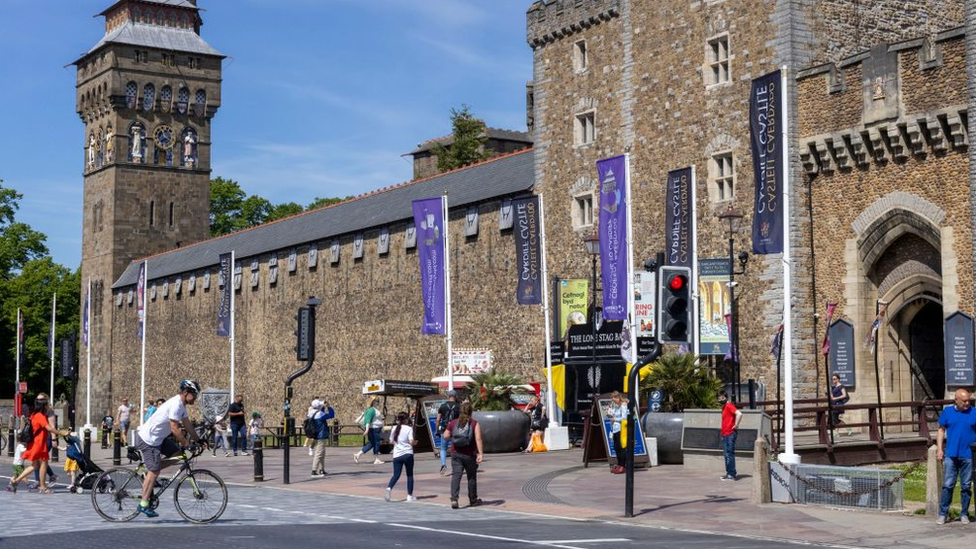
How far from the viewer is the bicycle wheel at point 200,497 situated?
658 inches

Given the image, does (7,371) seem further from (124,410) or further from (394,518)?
(394,518)

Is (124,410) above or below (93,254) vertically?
below

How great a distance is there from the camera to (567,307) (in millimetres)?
40219

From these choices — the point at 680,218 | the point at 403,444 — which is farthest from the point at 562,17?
the point at 403,444

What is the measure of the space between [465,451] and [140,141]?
211 feet

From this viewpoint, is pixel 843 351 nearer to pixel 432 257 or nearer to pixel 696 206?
pixel 696 206

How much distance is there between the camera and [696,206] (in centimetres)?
3575

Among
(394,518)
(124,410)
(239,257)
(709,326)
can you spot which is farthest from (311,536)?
(239,257)

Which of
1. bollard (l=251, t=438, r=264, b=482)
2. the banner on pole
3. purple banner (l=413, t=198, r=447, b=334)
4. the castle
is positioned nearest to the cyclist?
bollard (l=251, t=438, r=264, b=482)

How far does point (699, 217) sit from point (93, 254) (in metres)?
55.1

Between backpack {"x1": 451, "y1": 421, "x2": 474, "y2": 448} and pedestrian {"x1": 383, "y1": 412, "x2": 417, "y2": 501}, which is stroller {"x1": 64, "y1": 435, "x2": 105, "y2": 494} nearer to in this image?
pedestrian {"x1": 383, "y1": 412, "x2": 417, "y2": 501}

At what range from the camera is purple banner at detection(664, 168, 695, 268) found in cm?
3441

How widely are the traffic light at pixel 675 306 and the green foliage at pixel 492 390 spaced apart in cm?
1484

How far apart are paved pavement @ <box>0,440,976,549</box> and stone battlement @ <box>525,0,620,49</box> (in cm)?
1597
